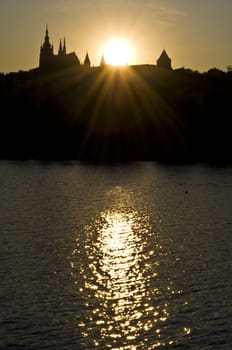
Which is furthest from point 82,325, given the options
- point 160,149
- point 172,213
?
point 160,149

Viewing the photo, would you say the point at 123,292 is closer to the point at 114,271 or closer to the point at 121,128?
the point at 114,271

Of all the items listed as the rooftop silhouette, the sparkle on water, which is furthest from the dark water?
the rooftop silhouette

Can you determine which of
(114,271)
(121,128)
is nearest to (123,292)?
(114,271)

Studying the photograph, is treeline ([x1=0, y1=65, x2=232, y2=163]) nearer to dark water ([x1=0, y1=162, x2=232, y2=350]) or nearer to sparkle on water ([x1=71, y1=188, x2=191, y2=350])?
dark water ([x1=0, y1=162, x2=232, y2=350])

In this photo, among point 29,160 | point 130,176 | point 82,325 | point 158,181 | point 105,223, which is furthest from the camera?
point 29,160

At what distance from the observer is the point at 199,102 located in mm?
176125

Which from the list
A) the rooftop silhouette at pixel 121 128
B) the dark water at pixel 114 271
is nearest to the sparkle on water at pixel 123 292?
the dark water at pixel 114 271

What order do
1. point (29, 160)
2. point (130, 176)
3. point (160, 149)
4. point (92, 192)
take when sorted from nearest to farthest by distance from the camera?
point (92, 192) < point (130, 176) < point (29, 160) < point (160, 149)

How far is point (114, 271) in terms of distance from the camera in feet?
128

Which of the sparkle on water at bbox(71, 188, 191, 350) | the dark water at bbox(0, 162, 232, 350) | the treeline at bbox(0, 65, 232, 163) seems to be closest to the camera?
the sparkle on water at bbox(71, 188, 191, 350)

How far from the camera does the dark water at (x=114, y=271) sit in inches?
1102

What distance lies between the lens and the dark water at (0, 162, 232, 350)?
28.0 m

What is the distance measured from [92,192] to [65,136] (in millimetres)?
80333

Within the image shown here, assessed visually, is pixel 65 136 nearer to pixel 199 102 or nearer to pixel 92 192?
pixel 199 102
